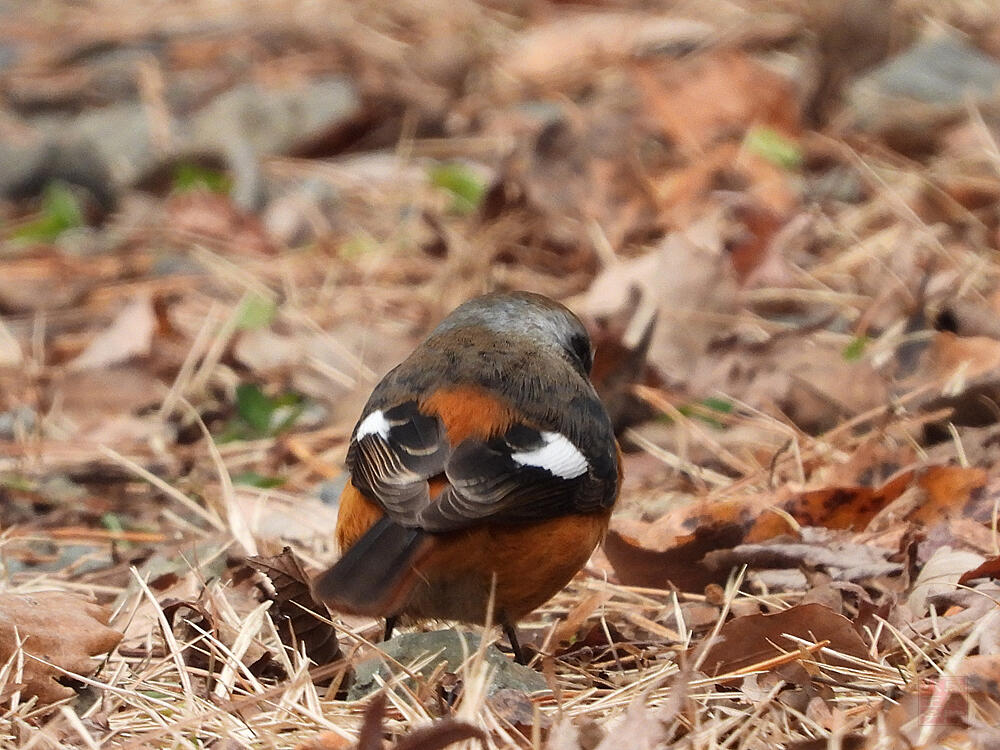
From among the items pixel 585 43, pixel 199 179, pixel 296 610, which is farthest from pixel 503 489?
pixel 585 43

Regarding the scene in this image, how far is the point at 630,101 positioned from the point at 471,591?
213 inches

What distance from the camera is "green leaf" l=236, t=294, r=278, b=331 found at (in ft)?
21.0

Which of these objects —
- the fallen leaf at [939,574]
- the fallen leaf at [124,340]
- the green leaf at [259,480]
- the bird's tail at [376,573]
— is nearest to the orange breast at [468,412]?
the bird's tail at [376,573]

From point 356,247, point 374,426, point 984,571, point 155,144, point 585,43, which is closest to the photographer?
point 984,571

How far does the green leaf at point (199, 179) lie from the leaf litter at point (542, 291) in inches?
2.6

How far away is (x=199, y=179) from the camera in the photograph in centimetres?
835

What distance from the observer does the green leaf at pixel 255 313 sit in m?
6.39

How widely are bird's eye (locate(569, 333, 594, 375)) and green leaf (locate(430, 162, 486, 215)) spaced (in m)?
3.40

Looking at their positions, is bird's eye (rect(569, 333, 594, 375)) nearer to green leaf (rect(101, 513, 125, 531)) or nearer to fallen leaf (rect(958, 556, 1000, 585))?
fallen leaf (rect(958, 556, 1000, 585))

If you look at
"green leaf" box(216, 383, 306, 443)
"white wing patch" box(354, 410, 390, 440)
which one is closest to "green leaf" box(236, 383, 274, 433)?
"green leaf" box(216, 383, 306, 443)

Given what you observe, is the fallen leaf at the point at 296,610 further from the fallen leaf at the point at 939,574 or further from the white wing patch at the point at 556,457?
the fallen leaf at the point at 939,574

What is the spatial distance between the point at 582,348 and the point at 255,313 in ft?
8.36

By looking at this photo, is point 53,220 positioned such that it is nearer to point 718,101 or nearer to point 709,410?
point 718,101

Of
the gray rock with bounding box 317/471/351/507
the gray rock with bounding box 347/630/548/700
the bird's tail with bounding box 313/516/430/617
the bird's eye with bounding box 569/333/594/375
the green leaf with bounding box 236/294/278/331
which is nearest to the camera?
the bird's tail with bounding box 313/516/430/617
